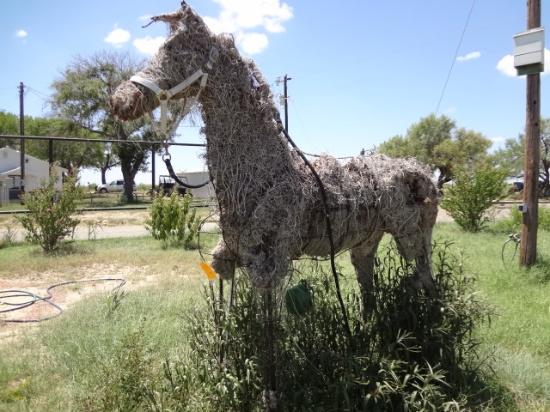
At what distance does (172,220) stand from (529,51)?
6834 millimetres

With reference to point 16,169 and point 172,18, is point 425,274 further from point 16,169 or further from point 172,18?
point 16,169

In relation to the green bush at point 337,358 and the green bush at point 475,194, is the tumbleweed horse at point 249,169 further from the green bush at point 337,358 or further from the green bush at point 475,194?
the green bush at point 475,194

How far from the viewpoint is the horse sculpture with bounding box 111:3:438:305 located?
2.13m

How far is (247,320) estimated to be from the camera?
8.64 ft

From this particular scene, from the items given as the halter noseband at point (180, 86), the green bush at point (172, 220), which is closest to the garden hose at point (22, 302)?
the halter noseband at point (180, 86)

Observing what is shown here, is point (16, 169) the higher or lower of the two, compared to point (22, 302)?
higher

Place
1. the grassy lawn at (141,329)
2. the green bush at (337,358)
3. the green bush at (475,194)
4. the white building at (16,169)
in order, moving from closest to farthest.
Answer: the green bush at (337,358) < the grassy lawn at (141,329) < the green bush at (475,194) < the white building at (16,169)

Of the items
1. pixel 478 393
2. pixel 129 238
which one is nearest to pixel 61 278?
pixel 129 238

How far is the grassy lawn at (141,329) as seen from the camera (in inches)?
111

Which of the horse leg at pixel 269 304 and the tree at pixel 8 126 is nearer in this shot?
the horse leg at pixel 269 304

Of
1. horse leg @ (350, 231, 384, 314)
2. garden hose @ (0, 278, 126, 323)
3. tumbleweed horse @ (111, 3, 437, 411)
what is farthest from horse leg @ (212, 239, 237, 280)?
garden hose @ (0, 278, 126, 323)

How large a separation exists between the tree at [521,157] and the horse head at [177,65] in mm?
29826

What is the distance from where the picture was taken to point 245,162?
7.34 ft

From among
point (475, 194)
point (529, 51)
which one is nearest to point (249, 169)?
point (529, 51)
